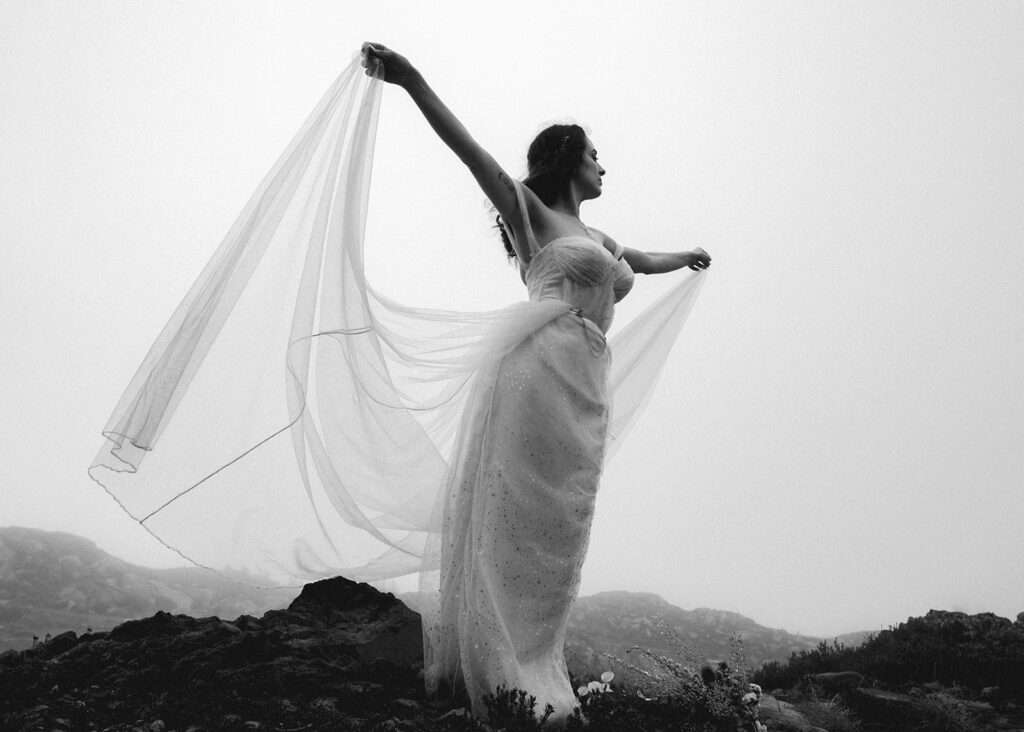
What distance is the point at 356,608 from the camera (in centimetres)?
470

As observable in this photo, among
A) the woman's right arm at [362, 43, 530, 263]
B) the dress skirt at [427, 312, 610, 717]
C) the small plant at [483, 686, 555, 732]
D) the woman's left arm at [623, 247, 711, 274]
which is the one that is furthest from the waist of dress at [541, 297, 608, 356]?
the small plant at [483, 686, 555, 732]

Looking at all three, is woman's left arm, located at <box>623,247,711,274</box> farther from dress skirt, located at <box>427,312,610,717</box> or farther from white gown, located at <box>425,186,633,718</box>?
dress skirt, located at <box>427,312,610,717</box>

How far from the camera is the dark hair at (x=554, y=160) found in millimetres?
4191

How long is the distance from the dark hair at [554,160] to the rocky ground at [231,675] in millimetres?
2722

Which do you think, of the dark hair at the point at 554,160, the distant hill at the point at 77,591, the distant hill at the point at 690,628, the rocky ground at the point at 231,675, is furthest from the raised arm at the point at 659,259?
the distant hill at the point at 77,591

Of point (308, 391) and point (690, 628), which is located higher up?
point (308, 391)

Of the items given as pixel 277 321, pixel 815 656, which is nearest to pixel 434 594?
pixel 277 321

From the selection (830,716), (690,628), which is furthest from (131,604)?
(830,716)

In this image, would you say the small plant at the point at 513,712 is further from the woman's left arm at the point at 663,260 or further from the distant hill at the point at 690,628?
the distant hill at the point at 690,628

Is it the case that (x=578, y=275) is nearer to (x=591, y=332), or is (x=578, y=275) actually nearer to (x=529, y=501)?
(x=591, y=332)

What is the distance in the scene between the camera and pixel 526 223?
380 cm

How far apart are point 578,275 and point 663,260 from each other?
5.50 ft

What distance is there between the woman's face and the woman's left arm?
25.4 inches

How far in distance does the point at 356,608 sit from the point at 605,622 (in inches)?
449
